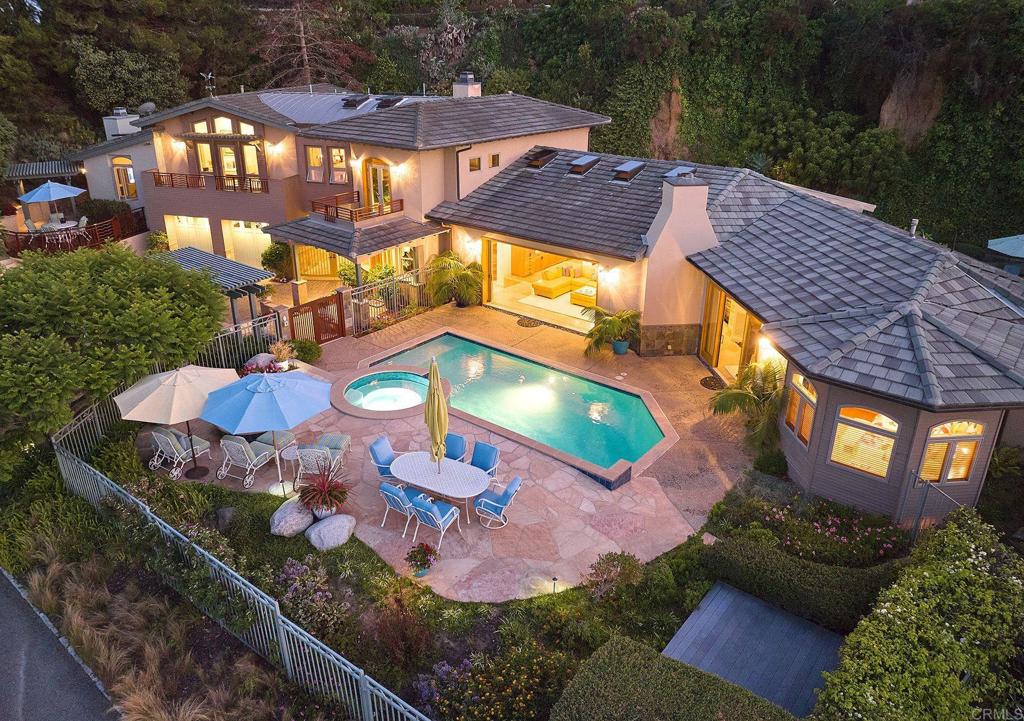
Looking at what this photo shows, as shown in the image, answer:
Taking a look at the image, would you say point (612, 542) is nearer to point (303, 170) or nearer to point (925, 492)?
point (925, 492)

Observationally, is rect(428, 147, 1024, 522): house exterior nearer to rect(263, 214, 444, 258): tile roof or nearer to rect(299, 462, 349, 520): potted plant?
rect(263, 214, 444, 258): tile roof

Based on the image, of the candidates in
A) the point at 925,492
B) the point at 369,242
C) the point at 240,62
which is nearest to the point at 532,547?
the point at 925,492

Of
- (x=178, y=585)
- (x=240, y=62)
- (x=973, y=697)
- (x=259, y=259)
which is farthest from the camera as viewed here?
(x=240, y=62)

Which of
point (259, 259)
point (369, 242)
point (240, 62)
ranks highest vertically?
point (240, 62)

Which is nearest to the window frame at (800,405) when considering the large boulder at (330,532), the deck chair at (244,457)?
the large boulder at (330,532)

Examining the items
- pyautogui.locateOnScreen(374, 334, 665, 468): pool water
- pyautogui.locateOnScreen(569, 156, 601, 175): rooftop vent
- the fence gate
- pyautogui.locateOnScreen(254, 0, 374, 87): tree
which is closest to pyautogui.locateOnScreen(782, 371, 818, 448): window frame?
pyautogui.locateOnScreen(374, 334, 665, 468): pool water
